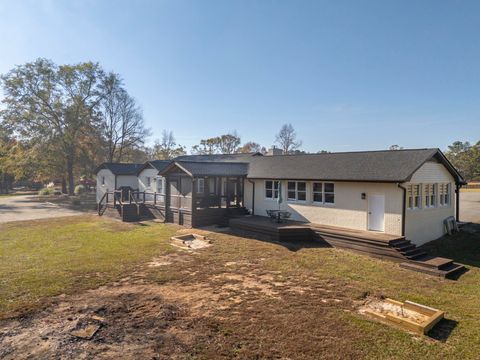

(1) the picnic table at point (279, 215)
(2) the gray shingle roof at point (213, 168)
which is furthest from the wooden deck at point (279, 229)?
(2) the gray shingle roof at point (213, 168)

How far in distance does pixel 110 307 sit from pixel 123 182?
2235cm

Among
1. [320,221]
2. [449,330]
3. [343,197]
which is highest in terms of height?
[343,197]

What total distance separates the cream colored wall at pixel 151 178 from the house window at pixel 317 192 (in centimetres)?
1329

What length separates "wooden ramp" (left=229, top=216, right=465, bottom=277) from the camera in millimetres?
10422

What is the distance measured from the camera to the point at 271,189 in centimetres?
1792

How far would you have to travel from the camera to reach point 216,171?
59.1 ft

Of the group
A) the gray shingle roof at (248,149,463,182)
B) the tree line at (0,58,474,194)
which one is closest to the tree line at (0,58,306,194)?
the tree line at (0,58,474,194)

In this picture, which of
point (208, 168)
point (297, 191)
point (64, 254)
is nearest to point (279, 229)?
point (297, 191)

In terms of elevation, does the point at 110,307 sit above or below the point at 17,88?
below

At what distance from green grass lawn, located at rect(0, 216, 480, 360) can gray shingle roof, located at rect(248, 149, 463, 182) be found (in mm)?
3575

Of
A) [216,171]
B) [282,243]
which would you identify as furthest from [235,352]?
[216,171]

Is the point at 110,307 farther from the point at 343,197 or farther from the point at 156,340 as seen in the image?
the point at 343,197

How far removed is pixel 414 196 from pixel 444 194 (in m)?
4.02

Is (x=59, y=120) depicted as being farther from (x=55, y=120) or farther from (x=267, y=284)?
(x=267, y=284)
